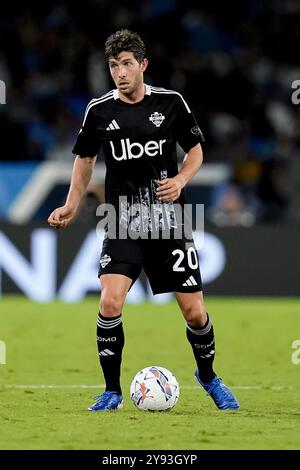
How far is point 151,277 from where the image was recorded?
7.70 meters

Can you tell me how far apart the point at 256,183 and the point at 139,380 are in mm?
12534

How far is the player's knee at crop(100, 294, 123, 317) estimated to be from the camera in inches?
291

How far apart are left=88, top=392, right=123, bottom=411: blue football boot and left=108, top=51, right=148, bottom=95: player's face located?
2.01 metres

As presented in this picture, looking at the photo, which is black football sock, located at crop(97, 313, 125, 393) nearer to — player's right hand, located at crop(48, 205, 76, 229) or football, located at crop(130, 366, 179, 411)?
football, located at crop(130, 366, 179, 411)

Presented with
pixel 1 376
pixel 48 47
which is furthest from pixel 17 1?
pixel 1 376

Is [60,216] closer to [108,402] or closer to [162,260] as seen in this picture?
[162,260]

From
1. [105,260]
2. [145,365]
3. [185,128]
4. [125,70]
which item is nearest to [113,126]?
[125,70]

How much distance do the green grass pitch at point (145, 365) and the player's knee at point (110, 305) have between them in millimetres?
652

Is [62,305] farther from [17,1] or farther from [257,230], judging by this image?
[17,1]

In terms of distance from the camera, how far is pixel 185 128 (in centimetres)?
776

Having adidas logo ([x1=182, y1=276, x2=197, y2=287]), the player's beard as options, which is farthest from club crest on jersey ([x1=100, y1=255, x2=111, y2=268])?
the player's beard

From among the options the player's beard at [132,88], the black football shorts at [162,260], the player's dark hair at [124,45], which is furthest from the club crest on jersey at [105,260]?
the player's dark hair at [124,45]

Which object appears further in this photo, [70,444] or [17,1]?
[17,1]

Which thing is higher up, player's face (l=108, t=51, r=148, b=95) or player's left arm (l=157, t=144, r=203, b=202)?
player's face (l=108, t=51, r=148, b=95)
